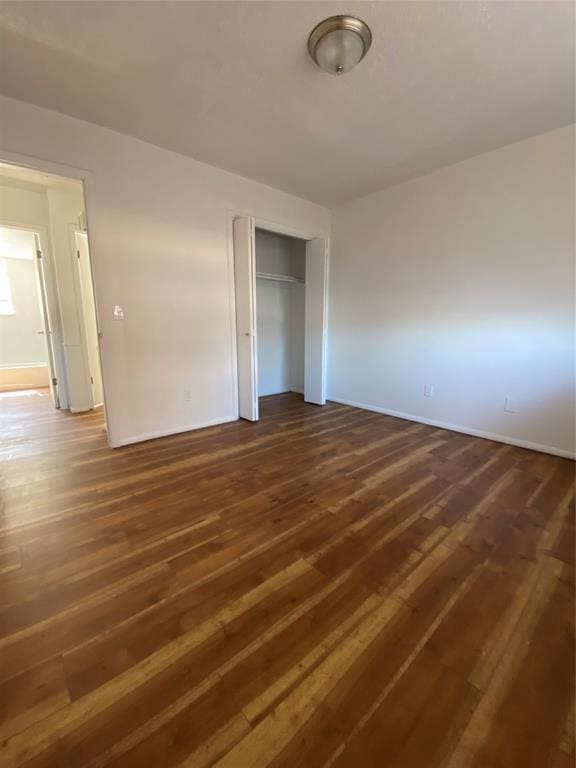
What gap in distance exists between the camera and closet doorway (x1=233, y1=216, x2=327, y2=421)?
349 centimetres

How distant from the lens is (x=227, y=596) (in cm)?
138

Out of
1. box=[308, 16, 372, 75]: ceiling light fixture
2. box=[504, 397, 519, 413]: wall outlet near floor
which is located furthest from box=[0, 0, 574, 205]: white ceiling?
box=[504, 397, 519, 413]: wall outlet near floor

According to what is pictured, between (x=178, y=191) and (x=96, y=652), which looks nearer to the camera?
(x=96, y=652)

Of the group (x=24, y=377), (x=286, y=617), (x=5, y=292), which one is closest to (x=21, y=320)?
(x=5, y=292)

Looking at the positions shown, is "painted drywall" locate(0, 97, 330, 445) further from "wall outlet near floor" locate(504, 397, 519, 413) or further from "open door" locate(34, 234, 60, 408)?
"wall outlet near floor" locate(504, 397, 519, 413)

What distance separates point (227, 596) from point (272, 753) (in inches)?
22.1

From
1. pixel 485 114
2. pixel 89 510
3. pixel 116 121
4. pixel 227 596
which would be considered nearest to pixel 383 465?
pixel 227 596

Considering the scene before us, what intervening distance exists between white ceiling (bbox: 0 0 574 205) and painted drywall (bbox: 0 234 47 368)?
20.4ft

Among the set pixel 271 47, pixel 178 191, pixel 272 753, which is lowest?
pixel 272 753

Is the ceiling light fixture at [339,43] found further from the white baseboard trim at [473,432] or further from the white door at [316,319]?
the white baseboard trim at [473,432]

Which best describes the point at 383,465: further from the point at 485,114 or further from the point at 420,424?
the point at 485,114

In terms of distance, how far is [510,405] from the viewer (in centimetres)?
300

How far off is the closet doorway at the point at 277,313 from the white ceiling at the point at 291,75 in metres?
1.08

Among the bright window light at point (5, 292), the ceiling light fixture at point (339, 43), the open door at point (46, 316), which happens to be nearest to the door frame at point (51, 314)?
the open door at point (46, 316)
